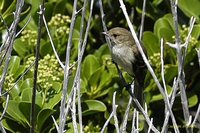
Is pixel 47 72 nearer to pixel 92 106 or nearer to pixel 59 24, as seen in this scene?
pixel 92 106

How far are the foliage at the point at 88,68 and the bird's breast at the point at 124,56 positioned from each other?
0.37 meters

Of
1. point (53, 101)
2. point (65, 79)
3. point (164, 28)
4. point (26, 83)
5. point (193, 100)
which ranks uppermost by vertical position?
point (164, 28)

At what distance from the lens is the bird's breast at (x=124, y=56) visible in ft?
14.6

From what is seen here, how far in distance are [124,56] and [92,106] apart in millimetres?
485

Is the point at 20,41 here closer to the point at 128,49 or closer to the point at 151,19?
the point at 128,49

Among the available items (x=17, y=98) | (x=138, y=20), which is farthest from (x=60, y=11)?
(x=17, y=98)

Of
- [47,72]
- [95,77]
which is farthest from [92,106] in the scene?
[47,72]

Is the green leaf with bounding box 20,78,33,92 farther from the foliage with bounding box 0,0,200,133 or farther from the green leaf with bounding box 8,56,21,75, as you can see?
the green leaf with bounding box 8,56,21,75

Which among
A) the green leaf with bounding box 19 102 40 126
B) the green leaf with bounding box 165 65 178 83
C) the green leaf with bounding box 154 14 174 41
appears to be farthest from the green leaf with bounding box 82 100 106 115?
the green leaf with bounding box 154 14 174 41

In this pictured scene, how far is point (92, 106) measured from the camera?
4.70 metres

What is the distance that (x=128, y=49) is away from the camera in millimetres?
4539

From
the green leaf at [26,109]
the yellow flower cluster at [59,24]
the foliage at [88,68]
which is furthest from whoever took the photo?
the yellow flower cluster at [59,24]

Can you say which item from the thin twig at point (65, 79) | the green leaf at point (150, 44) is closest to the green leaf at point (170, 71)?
the green leaf at point (150, 44)

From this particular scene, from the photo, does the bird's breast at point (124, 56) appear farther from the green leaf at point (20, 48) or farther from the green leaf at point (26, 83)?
the green leaf at point (20, 48)
